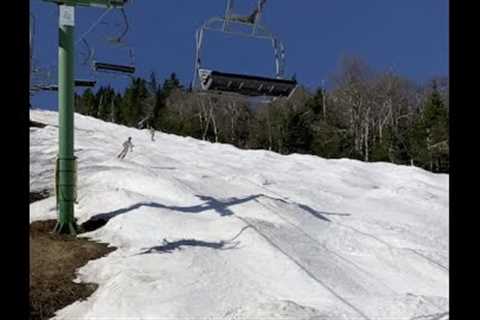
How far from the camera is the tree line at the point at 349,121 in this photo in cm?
3447

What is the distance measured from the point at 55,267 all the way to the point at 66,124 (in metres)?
2.65

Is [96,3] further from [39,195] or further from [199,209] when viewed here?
[39,195]

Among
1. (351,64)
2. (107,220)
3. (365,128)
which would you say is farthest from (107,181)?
(351,64)

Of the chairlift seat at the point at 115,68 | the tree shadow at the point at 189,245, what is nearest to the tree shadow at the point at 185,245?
the tree shadow at the point at 189,245

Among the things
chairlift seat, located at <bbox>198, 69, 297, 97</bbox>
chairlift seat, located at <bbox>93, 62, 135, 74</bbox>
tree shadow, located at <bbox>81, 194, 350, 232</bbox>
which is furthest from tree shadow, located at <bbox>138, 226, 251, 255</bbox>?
chairlift seat, located at <bbox>93, 62, 135, 74</bbox>

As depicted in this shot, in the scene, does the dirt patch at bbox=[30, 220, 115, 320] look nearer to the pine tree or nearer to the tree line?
the tree line

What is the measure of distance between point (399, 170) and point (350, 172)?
2105 millimetres

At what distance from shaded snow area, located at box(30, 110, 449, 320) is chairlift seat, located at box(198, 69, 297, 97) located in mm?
2073

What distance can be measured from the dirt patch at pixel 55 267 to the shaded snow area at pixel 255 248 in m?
0.18

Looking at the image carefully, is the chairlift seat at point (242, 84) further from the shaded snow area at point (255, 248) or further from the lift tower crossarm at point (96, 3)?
the lift tower crossarm at point (96, 3)
